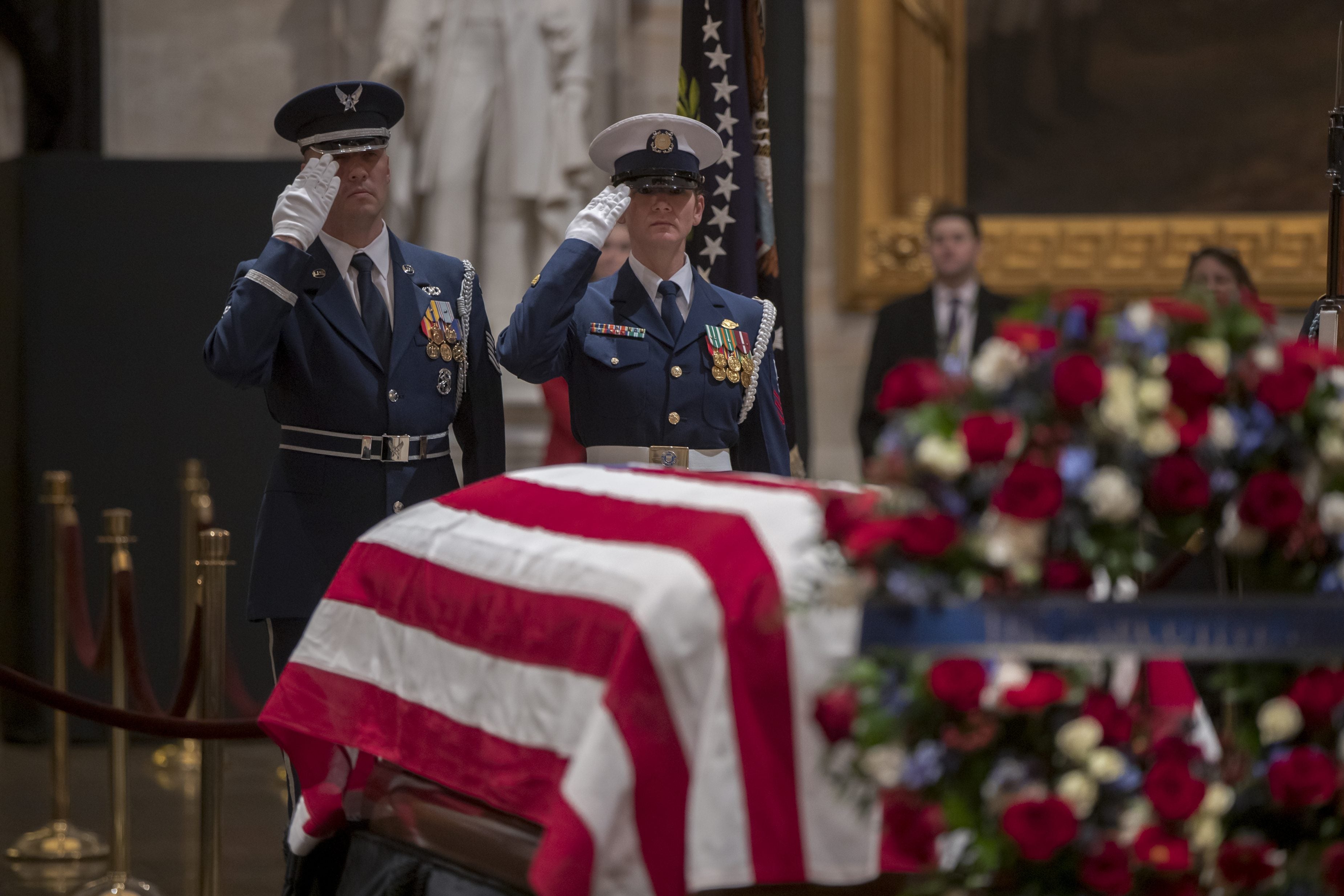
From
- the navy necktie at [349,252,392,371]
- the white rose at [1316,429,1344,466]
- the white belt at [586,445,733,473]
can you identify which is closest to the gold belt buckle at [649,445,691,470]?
the white belt at [586,445,733,473]

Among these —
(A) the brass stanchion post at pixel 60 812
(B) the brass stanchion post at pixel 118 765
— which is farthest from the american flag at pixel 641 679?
(A) the brass stanchion post at pixel 60 812

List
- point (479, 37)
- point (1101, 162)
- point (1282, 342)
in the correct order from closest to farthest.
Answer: point (1282, 342), point (479, 37), point (1101, 162)

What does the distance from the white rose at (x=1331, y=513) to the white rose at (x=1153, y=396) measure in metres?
0.20

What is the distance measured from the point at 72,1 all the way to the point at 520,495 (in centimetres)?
481

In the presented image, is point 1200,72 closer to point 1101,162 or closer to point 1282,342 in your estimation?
point 1101,162

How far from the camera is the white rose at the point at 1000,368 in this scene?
6.20 feet

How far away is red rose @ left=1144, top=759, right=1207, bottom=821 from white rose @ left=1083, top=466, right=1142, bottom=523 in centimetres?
26

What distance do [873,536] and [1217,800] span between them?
45cm

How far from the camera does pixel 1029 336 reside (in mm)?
1897

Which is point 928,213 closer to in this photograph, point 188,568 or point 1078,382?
point 188,568

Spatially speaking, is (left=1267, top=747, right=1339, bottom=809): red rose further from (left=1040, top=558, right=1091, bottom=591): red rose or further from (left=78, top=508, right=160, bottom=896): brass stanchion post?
(left=78, top=508, right=160, bottom=896): brass stanchion post

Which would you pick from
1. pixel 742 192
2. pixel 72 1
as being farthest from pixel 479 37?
pixel 742 192

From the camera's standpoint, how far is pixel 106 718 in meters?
3.59

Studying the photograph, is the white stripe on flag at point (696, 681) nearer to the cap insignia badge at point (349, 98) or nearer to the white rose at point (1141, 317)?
the white rose at point (1141, 317)
